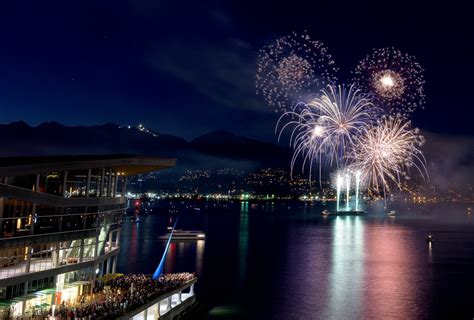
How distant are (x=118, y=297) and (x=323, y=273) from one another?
163 ft

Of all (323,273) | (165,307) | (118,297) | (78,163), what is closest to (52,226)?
(78,163)

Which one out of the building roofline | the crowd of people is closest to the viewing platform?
the crowd of people

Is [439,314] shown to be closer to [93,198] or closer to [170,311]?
[170,311]

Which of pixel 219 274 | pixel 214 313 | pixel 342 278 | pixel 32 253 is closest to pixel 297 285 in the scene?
pixel 342 278

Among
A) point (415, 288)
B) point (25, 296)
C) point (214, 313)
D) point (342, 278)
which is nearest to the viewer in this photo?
point (25, 296)

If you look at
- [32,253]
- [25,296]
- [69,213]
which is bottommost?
[25,296]

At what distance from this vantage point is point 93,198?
4512 centimetres

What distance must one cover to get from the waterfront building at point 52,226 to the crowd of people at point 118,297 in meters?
1.89

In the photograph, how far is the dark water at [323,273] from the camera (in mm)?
57844

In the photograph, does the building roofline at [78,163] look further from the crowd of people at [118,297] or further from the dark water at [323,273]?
the dark water at [323,273]

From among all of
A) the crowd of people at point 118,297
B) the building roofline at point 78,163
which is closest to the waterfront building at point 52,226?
the building roofline at point 78,163

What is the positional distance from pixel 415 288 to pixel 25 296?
55.4 m

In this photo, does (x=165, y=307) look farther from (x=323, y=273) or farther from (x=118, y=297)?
(x=323, y=273)

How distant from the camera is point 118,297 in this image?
42.0 m
